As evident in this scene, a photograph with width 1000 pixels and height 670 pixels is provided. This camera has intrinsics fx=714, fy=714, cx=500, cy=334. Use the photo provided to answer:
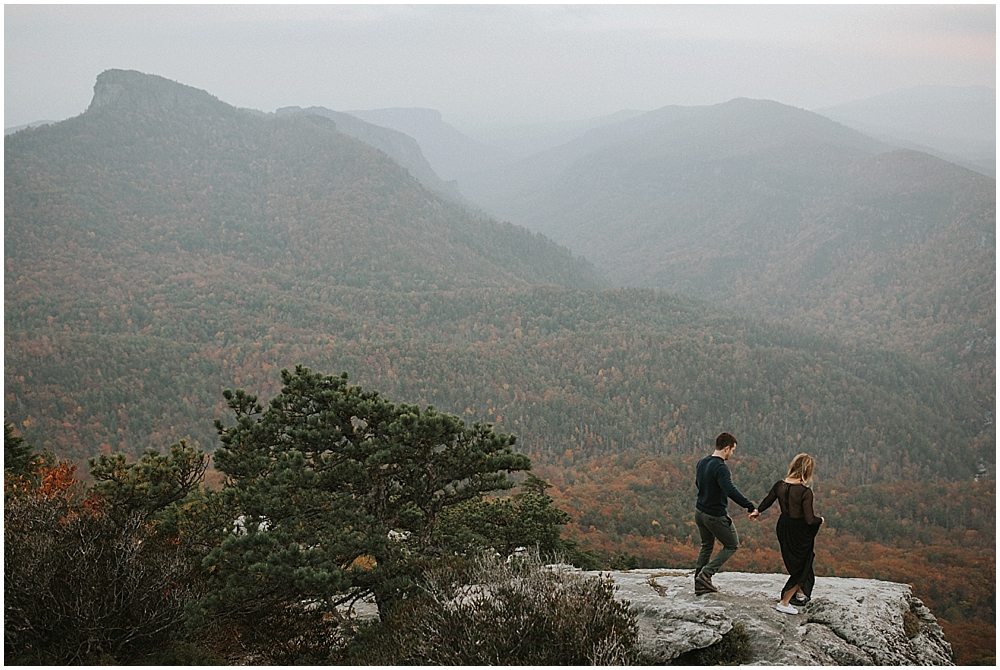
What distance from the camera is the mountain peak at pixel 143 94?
420 feet

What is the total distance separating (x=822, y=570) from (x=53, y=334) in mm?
65894

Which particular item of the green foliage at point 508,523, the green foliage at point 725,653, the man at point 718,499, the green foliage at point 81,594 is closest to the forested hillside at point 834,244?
the green foliage at point 508,523

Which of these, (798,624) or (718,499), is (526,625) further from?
(798,624)

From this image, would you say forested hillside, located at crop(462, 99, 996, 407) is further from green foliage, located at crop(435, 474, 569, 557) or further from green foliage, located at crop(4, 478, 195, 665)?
green foliage, located at crop(4, 478, 195, 665)

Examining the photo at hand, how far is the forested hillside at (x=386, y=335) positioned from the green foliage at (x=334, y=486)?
1933cm

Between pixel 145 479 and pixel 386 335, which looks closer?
pixel 145 479

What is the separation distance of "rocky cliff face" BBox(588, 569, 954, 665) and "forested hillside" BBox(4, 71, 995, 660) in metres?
19.2

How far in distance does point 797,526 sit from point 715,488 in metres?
1.02

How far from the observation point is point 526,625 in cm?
746

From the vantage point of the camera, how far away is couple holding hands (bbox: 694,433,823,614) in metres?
7.95

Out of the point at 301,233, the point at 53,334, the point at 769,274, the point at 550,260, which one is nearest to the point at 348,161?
the point at 301,233

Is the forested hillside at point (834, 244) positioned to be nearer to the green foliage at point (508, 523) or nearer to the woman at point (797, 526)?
the green foliage at point (508, 523)

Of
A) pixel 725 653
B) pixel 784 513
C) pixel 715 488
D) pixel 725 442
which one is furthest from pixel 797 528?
pixel 725 653

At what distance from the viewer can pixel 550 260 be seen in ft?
419
